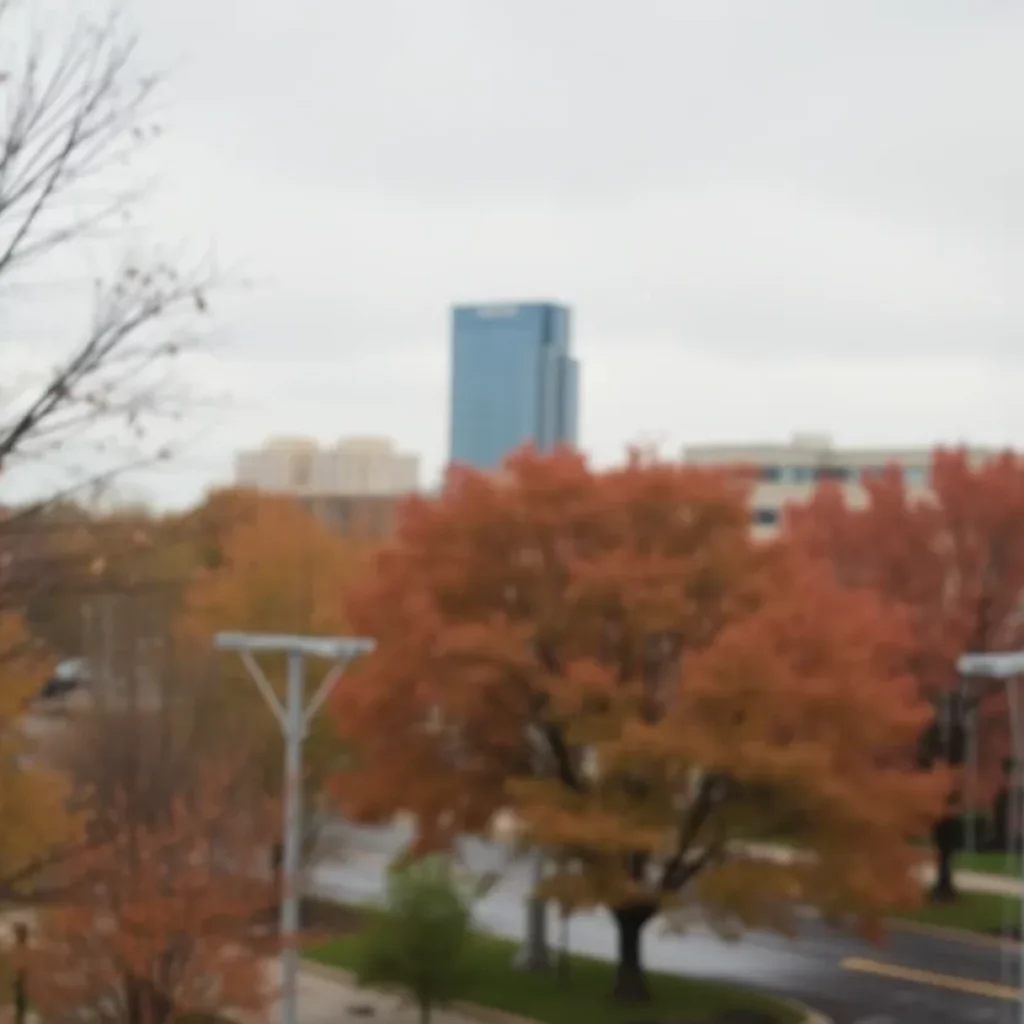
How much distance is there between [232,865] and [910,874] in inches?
297

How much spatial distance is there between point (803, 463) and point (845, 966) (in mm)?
40904

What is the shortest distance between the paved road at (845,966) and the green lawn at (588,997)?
2.86ft

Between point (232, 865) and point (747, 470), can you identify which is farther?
point (747, 470)

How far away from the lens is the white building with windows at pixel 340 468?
234ft

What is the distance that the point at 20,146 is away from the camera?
15.6 ft

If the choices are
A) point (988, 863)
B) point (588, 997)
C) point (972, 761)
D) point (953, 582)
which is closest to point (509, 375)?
point (988, 863)

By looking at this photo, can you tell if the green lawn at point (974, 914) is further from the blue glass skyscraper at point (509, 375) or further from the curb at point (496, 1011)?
the blue glass skyscraper at point (509, 375)

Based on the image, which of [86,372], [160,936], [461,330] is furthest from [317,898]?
[461,330]

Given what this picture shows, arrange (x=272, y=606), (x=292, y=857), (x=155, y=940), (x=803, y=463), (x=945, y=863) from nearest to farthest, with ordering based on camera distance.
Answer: (x=155, y=940) → (x=292, y=857) → (x=272, y=606) → (x=945, y=863) → (x=803, y=463)

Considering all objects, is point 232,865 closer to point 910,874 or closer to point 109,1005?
point 109,1005

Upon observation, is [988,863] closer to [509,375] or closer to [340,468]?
[509,375]

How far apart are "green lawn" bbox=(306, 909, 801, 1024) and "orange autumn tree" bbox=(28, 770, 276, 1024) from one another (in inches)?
235

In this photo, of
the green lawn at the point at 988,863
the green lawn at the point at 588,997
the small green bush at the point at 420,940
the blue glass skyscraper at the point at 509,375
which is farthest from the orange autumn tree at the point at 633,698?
the blue glass skyscraper at the point at 509,375

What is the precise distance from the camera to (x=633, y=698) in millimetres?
16844
